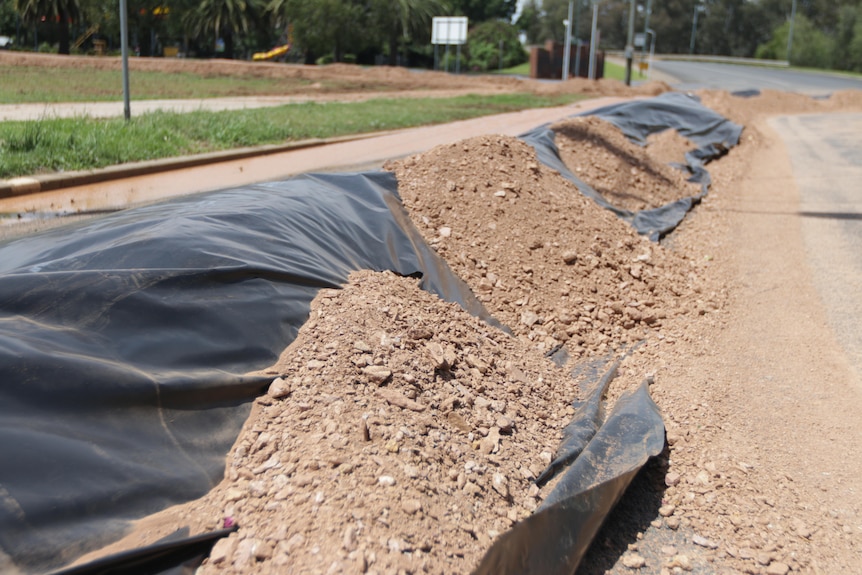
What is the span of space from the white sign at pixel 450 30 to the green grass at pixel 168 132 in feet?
64.1

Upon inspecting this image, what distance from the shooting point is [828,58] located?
62.5 meters

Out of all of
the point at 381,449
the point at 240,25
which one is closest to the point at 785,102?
the point at 381,449

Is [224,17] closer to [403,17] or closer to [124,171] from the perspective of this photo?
[403,17]

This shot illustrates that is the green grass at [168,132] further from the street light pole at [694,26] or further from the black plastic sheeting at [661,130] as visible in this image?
the street light pole at [694,26]

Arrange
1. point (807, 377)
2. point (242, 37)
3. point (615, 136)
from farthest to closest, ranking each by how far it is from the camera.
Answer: point (242, 37)
point (615, 136)
point (807, 377)

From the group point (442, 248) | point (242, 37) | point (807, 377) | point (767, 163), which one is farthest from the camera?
point (242, 37)

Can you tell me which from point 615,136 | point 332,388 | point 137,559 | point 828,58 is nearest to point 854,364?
point 332,388

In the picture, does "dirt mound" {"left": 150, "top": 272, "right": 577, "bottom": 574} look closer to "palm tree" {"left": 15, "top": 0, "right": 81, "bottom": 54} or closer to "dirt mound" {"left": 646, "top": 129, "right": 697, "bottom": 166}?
"dirt mound" {"left": 646, "top": 129, "right": 697, "bottom": 166}

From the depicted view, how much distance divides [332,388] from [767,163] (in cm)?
1190

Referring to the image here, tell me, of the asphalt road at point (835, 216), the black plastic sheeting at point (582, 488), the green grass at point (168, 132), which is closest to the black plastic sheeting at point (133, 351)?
the black plastic sheeting at point (582, 488)

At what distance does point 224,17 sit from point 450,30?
12419 millimetres

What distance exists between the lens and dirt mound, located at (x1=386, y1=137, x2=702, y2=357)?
5121 millimetres

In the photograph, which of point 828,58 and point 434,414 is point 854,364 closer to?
point 434,414

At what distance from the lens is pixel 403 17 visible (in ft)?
124
